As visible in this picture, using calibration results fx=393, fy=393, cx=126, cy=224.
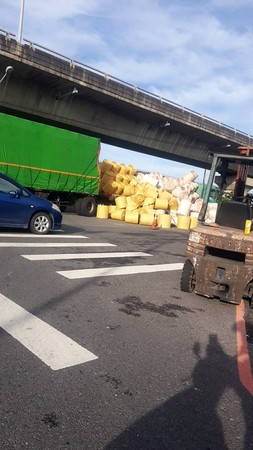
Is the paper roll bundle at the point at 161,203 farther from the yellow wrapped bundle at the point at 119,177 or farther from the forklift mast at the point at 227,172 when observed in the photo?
the forklift mast at the point at 227,172

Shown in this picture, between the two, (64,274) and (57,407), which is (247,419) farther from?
(64,274)

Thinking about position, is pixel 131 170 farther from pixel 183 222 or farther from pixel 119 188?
pixel 183 222

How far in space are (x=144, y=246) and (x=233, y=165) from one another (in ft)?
17.1

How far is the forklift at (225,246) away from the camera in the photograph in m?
6.11

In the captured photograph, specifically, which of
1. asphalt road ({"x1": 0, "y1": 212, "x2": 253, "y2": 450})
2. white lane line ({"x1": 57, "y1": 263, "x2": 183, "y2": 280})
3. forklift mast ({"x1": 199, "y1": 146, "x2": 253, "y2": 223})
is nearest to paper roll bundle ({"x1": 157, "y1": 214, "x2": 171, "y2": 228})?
white lane line ({"x1": 57, "y1": 263, "x2": 183, "y2": 280})

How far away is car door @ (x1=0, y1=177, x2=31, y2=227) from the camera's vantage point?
1033 cm

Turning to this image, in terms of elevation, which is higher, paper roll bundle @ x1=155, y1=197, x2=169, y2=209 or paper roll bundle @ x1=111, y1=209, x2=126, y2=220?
paper roll bundle @ x1=155, y1=197, x2=169, y2=209

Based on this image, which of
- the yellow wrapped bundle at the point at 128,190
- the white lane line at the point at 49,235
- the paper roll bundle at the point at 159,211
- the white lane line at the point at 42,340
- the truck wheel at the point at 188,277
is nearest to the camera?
the white lane line at the point at 42,340

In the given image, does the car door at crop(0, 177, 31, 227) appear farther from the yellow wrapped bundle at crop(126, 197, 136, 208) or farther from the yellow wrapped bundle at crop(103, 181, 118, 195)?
the yellow wrapped bundle at crop(103, 181, 118, 195)

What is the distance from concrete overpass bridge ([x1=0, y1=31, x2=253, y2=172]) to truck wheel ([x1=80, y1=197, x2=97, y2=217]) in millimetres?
8409

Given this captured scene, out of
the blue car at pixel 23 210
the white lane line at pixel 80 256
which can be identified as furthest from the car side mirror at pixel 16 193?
the white lane line at pixel 80 256

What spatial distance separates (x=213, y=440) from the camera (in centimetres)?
282

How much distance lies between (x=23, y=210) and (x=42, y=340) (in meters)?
7.08

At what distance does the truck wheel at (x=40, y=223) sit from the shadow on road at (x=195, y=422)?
8.20 metres
